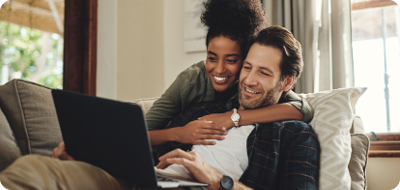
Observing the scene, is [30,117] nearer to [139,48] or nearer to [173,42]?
[139,48]

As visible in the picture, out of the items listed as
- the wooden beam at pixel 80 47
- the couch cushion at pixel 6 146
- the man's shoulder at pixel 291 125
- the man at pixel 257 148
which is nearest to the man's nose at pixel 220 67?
the man at pixel 257 148

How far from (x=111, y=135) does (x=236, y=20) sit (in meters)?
0.86

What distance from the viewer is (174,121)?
1.56 metres

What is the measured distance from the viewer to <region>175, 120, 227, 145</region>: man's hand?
1299mm

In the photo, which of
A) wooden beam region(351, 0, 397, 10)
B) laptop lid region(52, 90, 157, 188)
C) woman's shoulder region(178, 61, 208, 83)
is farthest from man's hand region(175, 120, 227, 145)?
wooden beam region(351, 0, 397, 10)

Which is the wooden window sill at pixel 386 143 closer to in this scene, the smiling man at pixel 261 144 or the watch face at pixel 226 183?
the smiling man at pixel 261 144

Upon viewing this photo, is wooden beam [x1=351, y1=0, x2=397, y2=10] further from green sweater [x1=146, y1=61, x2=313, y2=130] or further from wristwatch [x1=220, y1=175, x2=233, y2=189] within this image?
wristwatch [x1=220, y1=175, x2=233, y2=189]

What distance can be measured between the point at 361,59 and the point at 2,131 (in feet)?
7.32

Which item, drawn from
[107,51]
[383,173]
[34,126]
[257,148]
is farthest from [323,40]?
[34,126]

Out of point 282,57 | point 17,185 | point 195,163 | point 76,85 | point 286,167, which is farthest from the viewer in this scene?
point 76,85

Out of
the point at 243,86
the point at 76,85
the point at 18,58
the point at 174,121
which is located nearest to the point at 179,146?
the point at 174,121

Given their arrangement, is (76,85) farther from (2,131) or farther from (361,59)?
(361,59)

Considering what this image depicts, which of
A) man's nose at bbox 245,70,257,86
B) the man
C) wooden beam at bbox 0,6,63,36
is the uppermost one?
wooden beam at bbox 0,6,63,36

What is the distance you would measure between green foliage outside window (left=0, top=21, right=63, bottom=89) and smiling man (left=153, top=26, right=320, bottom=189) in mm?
1351
